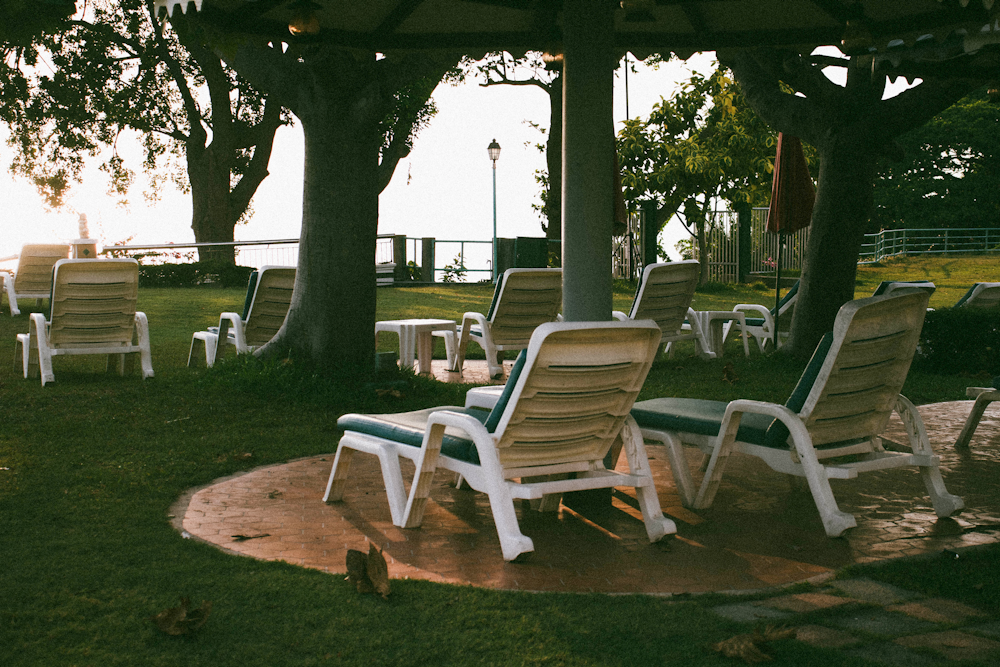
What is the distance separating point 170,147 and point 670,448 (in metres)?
29.7

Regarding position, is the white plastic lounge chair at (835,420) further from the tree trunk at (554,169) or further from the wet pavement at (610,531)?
the tree trunk at (554,169)

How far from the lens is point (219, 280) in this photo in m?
25.5

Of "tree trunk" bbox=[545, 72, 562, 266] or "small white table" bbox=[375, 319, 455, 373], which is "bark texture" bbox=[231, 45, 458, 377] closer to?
"small white table" bbox=[375, 319, 455, 373]

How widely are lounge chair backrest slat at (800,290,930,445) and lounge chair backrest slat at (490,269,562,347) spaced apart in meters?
5.67

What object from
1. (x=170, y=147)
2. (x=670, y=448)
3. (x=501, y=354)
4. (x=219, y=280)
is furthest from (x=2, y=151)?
(x=670, y=448)

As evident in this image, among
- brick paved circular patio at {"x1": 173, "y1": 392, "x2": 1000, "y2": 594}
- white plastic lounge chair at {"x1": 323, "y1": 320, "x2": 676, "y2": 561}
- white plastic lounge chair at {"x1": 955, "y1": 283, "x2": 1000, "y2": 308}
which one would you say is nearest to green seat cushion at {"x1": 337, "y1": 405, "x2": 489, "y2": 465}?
white plastic lounge chair at {"x1": 323, "y1": 320, "x2": 676, "y2": 561}

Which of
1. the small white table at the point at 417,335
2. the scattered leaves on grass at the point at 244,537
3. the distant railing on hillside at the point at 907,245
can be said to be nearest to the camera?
the scattered leaves on grass at the point at 244,537

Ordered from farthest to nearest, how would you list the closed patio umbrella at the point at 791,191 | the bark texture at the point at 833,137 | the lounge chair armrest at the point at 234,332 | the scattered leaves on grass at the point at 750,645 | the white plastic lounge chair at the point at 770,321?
1. the closed patio umbrella at the point at 791,191
2. the white plastic lounge chair at the point at 770,321
3. the bark texture at the point at 833,137
4. the lounge chair armrest at the point at 234,332
5. the scattered leaves on grass at the point at 750,645

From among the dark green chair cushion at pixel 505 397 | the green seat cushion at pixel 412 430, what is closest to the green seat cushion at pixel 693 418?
the green seat cushion at pixel 412 430

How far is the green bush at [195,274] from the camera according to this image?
2533 centimetres

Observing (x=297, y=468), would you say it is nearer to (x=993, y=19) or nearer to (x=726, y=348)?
(x=993, y=19)

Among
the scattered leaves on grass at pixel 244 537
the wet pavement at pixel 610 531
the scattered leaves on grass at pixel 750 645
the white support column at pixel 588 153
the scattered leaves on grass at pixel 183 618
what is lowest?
the wet pavement at pixel 610 531

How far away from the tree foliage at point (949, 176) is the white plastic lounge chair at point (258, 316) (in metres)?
50.7

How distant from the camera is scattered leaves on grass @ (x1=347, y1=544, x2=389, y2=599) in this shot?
380cm
